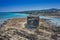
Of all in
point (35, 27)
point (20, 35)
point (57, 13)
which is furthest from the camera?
point (57, 13)

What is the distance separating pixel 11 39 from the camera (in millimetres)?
7219

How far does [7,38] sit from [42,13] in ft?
54.6

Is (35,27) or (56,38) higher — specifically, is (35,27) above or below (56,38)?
above

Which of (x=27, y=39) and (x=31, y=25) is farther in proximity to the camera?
(x=31, y=25)

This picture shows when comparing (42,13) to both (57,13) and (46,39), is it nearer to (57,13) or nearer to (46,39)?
(57,13)

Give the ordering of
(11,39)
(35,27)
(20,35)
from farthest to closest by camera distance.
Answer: (35,27) → (20,35) → (11,39)

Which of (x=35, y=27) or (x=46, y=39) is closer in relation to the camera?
(x=46, y=39)

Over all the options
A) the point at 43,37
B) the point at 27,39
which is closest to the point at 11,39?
the point at 27,39

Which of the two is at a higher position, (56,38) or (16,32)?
(16,32)

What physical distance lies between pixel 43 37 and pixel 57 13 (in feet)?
48.3

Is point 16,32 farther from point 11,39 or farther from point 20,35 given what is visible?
point 11,39

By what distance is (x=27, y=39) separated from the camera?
7535mm

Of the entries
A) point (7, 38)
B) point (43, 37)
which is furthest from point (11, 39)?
point (43, 37)

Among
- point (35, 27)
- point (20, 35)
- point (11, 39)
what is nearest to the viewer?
point (11, 39)
